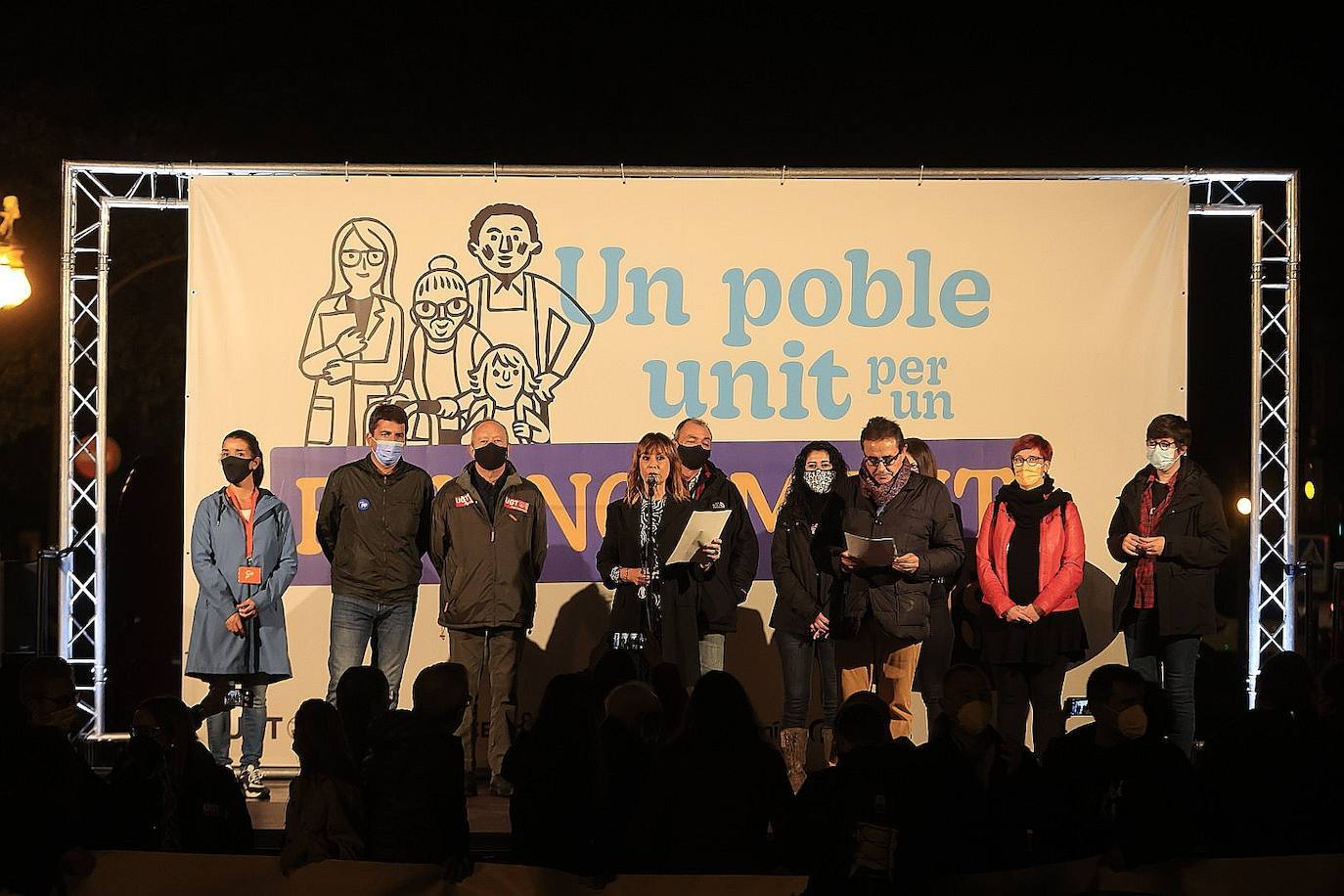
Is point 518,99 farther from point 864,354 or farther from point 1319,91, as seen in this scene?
point 1319,91

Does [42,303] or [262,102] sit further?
[262,102]

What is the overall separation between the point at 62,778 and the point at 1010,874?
3.05 m

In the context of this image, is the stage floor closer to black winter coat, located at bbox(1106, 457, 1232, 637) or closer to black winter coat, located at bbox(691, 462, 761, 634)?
black winter coat, located at bbox(691, 462, 761, 634)

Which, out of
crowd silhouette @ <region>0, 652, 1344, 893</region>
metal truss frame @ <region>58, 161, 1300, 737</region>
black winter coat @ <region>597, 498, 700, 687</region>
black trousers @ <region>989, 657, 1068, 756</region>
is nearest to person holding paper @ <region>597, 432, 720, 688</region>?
black winter coat @ <region>597, 498, 700, 687</region>

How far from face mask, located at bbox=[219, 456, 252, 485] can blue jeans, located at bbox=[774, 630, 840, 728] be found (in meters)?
2.98

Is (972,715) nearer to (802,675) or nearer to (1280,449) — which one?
(802,675)

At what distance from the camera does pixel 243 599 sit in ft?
28.3

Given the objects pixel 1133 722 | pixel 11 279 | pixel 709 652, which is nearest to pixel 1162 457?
pixel 709 652

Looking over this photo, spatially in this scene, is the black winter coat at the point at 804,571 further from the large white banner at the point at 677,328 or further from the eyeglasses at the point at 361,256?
the eyeglasses at the point at 361,256

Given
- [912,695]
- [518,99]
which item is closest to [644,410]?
[912,695]

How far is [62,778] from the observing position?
530 cm

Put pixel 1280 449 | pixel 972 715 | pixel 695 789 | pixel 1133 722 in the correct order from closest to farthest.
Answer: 1. pixel 695 789
2. pixel 1133 722
3. pixel 972 715
4. pixel 1280 449

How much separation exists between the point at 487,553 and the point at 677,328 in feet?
6.35

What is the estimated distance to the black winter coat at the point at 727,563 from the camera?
8.48m
